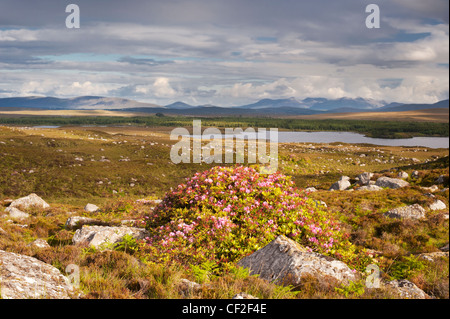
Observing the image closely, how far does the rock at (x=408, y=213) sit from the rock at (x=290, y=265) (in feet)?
31.2

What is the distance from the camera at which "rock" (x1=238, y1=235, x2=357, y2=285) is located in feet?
22.3

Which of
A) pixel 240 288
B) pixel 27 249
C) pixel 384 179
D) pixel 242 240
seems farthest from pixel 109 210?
pixel 384 179

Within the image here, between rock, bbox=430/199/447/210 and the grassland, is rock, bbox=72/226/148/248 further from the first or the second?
rock, bbox=430/199/447/210

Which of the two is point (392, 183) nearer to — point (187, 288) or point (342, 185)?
point (342, 185)

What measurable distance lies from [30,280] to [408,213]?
15.0m

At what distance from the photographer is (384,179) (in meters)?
26.0

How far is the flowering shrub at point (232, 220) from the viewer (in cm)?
836

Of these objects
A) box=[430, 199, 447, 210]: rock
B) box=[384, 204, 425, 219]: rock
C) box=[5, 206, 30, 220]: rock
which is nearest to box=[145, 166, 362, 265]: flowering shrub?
box=[384, 204, 425, 219]: rock

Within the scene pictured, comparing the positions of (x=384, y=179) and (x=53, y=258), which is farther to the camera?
(x=384, y=179)

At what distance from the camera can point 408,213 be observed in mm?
15273

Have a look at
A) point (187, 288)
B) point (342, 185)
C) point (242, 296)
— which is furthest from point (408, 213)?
point (342, 185)

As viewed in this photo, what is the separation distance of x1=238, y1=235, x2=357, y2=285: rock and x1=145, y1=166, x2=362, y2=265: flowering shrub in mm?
614
